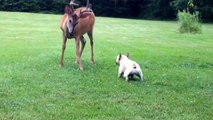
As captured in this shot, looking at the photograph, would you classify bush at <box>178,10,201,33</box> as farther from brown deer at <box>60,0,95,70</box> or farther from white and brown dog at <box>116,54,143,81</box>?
white and brown dog at <box>116,54,143,81</box>

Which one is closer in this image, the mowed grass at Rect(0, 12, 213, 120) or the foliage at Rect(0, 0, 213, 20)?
the mowed grass at Rect(0, 12, 213, 120)

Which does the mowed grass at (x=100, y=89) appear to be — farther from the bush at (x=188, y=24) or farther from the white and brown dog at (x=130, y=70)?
the bush at (x=188, y=24)

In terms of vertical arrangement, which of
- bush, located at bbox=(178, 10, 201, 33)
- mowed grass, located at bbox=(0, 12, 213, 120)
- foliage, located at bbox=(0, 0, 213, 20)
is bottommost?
foliage, located at bbox=(0, 0, 213, 20)

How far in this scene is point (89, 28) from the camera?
11.6 meters

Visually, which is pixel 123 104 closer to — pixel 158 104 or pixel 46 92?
pixel 158 104

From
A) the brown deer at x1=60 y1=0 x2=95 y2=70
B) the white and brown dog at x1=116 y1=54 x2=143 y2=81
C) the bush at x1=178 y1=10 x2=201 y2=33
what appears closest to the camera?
the white and brown dog at x1=116 y1=54 x2=143 y2=81

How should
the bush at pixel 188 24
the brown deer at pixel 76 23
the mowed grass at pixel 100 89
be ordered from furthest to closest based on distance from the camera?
the bush at pixel 188 24
the brown deer at pixel 76 23
the mowed grass at pixel 100 89

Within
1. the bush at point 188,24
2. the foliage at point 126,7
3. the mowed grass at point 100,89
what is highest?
the mowed grass at point 100,89

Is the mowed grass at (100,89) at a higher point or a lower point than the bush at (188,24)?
higher

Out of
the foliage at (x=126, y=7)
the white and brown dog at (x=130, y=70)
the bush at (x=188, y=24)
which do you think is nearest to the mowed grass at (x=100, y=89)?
the white and brown dog at (x=130, y=70)

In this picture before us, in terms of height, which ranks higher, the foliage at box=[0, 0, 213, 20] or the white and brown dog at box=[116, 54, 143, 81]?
the white and brown dog at box=[116, 54, 143, 81]

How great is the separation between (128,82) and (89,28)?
2639 millimetres

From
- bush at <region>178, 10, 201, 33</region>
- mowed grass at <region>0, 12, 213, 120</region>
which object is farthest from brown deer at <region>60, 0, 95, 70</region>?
bush at <region>178, 10, 201, 33</region>

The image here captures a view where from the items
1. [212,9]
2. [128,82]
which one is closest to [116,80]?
[128,82]
